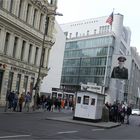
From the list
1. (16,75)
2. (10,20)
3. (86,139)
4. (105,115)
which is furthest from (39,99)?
(86,139)

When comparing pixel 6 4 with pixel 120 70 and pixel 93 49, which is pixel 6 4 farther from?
pixel 93 49

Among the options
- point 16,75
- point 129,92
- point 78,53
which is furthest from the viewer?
point 129,92

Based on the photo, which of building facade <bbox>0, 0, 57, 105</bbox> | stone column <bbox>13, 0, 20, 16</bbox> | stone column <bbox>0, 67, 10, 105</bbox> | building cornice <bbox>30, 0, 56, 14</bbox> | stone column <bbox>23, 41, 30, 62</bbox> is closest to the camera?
building facade <bbox>0, 0, 57, 105</bbox>

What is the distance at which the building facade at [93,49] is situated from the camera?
134m

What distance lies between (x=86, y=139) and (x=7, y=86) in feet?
93.3

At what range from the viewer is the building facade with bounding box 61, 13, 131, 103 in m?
134

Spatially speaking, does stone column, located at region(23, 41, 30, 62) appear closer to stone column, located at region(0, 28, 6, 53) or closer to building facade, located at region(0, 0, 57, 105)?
building facade, located at region(0, 0, 57, 105)

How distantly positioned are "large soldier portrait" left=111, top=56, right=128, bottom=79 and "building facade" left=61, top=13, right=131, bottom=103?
81.9 metres

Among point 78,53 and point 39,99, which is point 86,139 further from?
point 78,53

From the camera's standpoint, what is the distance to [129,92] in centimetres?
16450

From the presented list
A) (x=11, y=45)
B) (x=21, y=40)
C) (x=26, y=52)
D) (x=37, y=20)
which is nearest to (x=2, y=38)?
(x=11, y=45)

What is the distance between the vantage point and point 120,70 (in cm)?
4625

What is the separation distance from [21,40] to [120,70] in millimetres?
10919

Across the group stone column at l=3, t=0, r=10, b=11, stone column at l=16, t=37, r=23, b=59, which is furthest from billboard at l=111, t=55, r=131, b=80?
stone column at l=3, t=0, r=10, b=11
